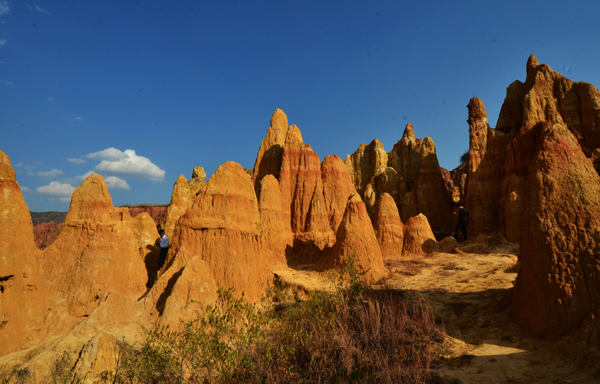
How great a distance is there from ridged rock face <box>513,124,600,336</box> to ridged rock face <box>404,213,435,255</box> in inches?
414

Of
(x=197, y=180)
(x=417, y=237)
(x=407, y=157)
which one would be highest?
(x=407, y=157)

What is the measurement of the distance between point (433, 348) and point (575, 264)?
10.7 feet

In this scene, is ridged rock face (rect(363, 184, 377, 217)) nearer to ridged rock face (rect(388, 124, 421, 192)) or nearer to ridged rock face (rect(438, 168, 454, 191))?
ridged rock face (rect(388, 124, 421, 192))

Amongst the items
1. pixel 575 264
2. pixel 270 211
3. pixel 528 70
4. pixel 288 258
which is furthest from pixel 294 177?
pixel 528 70

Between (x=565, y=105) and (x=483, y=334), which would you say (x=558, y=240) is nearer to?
(x=483, y=334)

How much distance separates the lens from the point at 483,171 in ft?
76.8

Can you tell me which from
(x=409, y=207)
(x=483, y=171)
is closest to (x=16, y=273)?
(x=409, y=207)

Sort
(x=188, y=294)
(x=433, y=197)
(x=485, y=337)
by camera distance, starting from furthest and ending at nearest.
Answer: (x=433, y=197) → (x=188, y=294) → (x=485, y=337)

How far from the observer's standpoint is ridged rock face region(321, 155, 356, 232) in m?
22.2

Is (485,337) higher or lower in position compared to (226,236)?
lower

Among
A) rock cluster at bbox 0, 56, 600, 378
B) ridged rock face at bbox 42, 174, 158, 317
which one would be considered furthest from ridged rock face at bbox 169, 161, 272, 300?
ridged rock face at bbox 42, 174, 158, 317

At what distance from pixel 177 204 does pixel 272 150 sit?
27.3 feet

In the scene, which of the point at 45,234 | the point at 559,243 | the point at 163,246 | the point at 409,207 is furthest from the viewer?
the point at 45,234

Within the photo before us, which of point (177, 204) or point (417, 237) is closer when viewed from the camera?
point (417, 237)
